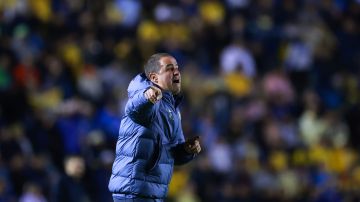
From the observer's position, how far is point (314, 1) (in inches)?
718

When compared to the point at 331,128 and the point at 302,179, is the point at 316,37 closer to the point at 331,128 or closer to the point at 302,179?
the point at 331,128

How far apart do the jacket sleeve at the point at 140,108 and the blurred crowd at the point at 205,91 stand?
493 cm

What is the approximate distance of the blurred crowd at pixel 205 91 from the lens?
1322cm

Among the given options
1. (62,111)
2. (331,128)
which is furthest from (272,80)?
(62,111)

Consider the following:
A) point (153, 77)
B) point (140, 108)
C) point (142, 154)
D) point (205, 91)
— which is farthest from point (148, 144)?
point (205, 91)

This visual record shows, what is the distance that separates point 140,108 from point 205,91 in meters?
8.92

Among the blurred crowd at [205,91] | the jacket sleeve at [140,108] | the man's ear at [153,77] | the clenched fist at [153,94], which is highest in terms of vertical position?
the blurred crowd at [205,91]

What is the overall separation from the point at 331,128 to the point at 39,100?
15.5 feet

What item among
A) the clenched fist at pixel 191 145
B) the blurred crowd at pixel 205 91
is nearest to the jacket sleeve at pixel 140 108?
the clenched fist at pixel 191 145

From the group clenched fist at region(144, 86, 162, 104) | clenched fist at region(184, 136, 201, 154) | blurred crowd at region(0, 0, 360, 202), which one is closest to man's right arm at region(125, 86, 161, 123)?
clenched fist at region(144, 86, 162, 104)

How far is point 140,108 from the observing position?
6469 millimetres

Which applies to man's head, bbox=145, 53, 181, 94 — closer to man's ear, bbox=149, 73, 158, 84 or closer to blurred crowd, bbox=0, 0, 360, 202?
man's ear, bbox=149, 73, 158, 84

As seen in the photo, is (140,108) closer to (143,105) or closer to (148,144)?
(143,105)

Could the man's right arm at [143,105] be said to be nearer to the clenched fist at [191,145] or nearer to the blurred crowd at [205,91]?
the clenched fist at [191,145]
